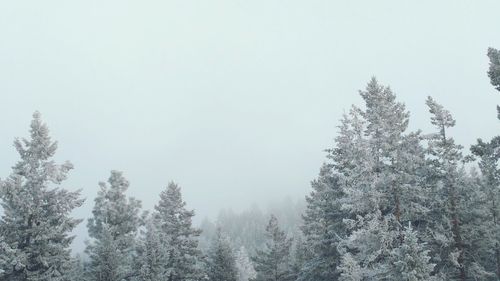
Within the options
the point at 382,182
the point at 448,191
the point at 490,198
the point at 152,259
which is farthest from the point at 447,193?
the point at 152,259

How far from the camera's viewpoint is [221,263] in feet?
180

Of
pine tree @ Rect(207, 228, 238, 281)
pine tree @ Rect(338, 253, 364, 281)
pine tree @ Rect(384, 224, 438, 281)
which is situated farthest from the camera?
pine tree @ Rect(207, 228, 238, 281)

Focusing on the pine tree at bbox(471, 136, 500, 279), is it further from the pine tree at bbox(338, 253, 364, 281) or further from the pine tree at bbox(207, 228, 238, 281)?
the pine tree at bbox(207, 228, 238, 281)

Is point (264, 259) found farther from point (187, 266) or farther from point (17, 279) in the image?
point (17, 279)

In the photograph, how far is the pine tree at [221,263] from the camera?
5447 centimetres

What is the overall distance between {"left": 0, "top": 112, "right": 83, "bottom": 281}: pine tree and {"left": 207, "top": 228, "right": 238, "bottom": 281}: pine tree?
23699mm

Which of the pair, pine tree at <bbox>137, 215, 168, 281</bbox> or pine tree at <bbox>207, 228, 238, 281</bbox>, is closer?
pine tree at <bbox>137, 215, 168, 281</bbox>

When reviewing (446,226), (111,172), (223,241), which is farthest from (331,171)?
(111,172)

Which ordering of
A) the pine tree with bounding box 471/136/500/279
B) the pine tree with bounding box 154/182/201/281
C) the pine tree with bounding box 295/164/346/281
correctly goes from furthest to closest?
the pine tree with bounding box 154/182/201/281
the pine tree with bounding box 295/164/346/281
the pine tree with bounding box 471/136/500/279

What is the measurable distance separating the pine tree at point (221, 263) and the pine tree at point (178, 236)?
621 centimetres

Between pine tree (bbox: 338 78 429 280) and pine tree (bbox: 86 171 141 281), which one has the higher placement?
pine tree (bbox: 86 171 141 281)

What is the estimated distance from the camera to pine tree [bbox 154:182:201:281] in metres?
45.8

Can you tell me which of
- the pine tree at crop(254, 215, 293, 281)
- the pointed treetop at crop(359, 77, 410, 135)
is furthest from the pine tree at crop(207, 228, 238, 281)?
the pointed treetop at crop(359, 77, 410, 135)

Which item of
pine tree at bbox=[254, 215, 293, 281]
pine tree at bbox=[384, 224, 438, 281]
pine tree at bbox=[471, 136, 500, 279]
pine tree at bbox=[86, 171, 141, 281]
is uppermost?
pine tree at bbox=[86, 171, 141, 281]
